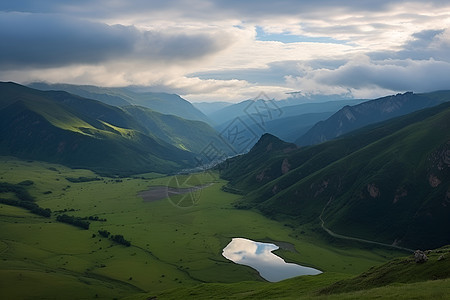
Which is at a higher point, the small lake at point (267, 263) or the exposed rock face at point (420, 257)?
the exposed rock face at point (420, 257)

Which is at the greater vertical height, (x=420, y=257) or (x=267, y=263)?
(x=420, y=257)

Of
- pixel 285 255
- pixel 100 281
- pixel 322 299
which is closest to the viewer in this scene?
pixel 322 299

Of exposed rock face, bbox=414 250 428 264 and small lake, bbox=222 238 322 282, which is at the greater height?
exposed rock face, bbox=414 250 428 264

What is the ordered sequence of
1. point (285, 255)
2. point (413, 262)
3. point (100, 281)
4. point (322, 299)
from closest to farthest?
point (322, 299) → point (413, 262) → point (100, 281) → point (285, 255)

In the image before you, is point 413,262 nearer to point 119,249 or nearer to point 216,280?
point 216,280

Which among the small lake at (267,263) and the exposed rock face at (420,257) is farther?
the small lake at (267,263)

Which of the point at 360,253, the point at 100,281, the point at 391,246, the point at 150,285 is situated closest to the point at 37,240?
the point at 100,281

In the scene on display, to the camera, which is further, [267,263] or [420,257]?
[267,263]

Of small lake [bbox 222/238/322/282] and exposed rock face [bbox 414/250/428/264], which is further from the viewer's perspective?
small lake [bbox 222/238/322/282]
